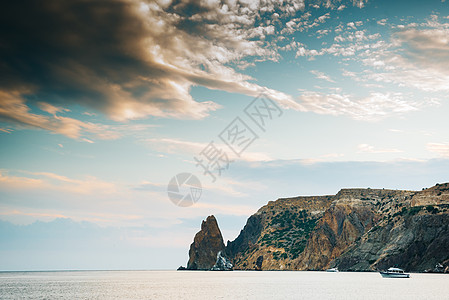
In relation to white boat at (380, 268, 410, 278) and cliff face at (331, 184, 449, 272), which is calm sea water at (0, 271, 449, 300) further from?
cliff face at (331, 184, 449, 272)

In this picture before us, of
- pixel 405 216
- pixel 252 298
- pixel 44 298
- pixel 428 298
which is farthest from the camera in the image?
pixel 405 216

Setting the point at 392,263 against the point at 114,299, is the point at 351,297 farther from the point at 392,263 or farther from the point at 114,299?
the point at 392,263

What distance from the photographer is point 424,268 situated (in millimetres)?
172875

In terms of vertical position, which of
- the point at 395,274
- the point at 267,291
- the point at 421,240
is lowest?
the point at 267,291

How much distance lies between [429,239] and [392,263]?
20.2 m

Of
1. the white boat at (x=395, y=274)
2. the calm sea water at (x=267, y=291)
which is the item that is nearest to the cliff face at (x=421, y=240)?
the white boat at (x=395, y=274)

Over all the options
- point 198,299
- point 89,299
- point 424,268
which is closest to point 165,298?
point 198,299

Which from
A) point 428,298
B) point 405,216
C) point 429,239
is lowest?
point 428,298

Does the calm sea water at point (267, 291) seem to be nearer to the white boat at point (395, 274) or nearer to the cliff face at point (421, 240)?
the white boat at point (395, 274)

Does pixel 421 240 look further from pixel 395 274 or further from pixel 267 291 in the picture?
pixel 267 291

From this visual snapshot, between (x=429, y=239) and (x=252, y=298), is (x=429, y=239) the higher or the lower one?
the higher one

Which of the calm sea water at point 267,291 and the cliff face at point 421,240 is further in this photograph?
the cliff face at point 421,240

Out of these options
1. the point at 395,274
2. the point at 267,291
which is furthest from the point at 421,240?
the point at 267,291

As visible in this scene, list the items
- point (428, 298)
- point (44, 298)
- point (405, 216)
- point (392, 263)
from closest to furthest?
point (428, 298) < point (44, 298) < point (392, 263) < point (405, 216)
